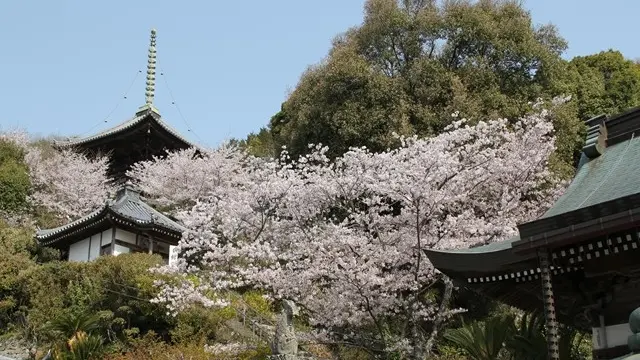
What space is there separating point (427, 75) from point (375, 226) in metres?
8.59

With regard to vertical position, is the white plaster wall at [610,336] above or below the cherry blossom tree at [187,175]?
below

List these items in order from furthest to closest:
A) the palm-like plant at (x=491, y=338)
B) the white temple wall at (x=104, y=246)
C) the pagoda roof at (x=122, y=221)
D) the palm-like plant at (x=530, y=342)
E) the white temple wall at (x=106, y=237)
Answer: the white temple wall at (x=106, y=237), the white temple wall at (x=104, y=246), the pagoda roof at (x=122, y=221), the palm-like plant at (x=491, y=338), the palm-like plant at (x=530, y=342)

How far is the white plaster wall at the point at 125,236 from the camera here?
23655 mm

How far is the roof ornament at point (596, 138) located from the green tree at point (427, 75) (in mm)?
8911

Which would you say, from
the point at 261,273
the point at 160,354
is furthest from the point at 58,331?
the point at 261,273

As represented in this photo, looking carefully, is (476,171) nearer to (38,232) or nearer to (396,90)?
(396,90)

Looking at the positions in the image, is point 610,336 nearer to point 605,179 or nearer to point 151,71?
point 605,179

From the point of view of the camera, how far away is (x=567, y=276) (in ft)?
30.9

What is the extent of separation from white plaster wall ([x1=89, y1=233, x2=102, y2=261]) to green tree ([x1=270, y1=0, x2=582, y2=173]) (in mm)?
7051

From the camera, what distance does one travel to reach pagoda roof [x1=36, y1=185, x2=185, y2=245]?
23.0 metres

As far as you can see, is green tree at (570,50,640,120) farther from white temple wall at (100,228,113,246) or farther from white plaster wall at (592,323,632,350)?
white temple wall at (100,228,113,246)

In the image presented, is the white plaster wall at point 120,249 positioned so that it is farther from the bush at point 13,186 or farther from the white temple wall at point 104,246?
the bush at point 13,186

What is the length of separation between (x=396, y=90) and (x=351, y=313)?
31.0 feet

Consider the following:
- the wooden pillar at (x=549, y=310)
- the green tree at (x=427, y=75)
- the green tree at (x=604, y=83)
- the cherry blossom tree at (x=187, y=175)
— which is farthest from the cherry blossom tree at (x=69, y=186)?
the wooden pillar at (x=549, y=310)
